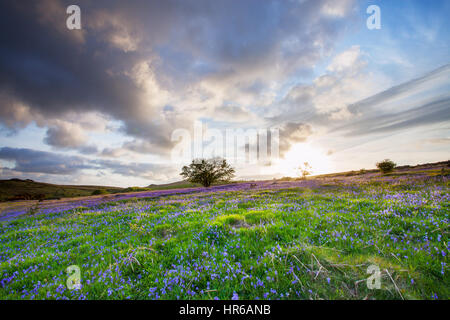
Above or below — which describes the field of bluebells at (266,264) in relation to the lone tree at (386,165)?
below

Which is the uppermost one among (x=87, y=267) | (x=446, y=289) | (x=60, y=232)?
(x=446, y=289)

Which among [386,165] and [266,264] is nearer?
[266,264]

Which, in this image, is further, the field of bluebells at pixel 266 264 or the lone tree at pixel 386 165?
the lone tree at pixel 386 165

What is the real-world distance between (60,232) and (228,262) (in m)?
9.83

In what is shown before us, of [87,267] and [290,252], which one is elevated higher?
[290,252]

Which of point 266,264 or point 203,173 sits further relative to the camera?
point 203,173

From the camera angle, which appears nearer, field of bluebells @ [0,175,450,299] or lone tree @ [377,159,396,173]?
field of bluebells @ [0,175,450,299]

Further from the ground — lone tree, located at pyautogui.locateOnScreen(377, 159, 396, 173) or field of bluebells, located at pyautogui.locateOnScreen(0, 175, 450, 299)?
lone tree, located at pyautogui.locateOnScreen(377, 159, 396, 173)

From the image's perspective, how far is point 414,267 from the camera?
325cm

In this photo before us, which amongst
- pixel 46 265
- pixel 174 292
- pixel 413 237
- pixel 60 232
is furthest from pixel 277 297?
pixel 60 232

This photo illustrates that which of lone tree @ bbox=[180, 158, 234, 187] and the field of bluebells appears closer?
the field of bluebells

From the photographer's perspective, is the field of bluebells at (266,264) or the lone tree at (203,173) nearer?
the field of bluebells at (266,264)

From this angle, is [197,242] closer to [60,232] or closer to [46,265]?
[46,265]
